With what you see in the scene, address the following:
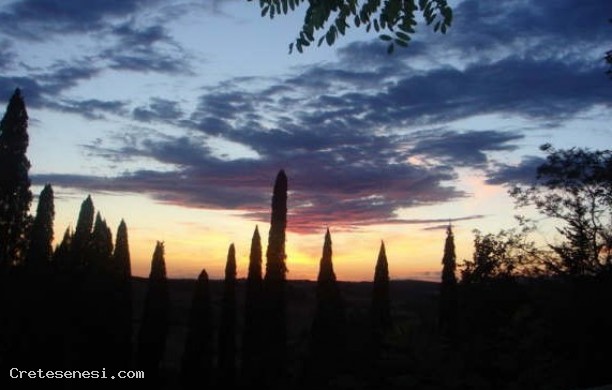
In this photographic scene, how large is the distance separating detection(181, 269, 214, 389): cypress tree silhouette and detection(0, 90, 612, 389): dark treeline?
0.09 m

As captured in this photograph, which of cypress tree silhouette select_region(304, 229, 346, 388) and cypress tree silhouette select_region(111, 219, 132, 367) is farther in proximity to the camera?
cypress tree silhouette select_region(111, 219, 132, 367)

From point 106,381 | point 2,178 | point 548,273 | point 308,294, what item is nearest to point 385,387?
point 548,273

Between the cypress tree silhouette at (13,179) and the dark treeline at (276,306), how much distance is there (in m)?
0.07

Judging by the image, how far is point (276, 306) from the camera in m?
41.2

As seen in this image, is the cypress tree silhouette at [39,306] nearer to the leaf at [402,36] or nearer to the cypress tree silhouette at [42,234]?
the cypress tree silhouette at [42,234]

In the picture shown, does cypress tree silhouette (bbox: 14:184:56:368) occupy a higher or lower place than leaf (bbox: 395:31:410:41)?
lower

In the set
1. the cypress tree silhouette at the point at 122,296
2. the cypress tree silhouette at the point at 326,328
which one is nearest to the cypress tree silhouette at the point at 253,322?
the cypress tree silhouette at the point at 326,328

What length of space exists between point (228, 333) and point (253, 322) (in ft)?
28.0

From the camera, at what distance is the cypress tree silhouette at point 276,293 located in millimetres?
38844

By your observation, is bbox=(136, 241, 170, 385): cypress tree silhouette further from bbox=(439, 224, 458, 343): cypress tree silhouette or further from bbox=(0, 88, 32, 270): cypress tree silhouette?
bbox=(439, 224, 458, 343): cypress tree silhouette

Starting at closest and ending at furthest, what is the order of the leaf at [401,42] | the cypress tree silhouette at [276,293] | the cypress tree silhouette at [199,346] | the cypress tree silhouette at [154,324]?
the leaf at [401,42] → the cypress tree silhouette at [276,293] → the cypress tree silhouette at [199,346] → the cypress tree silhouette at [154,324]

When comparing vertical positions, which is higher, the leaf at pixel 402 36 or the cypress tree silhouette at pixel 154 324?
the leaf at pixel 402 36

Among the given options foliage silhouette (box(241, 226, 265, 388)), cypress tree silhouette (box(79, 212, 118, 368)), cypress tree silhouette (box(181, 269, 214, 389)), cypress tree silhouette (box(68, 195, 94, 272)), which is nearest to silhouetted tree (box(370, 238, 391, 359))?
foliage silhouette (box(241, 226, 265, 388))

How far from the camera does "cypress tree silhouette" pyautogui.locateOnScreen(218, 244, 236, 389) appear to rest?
154 feet
